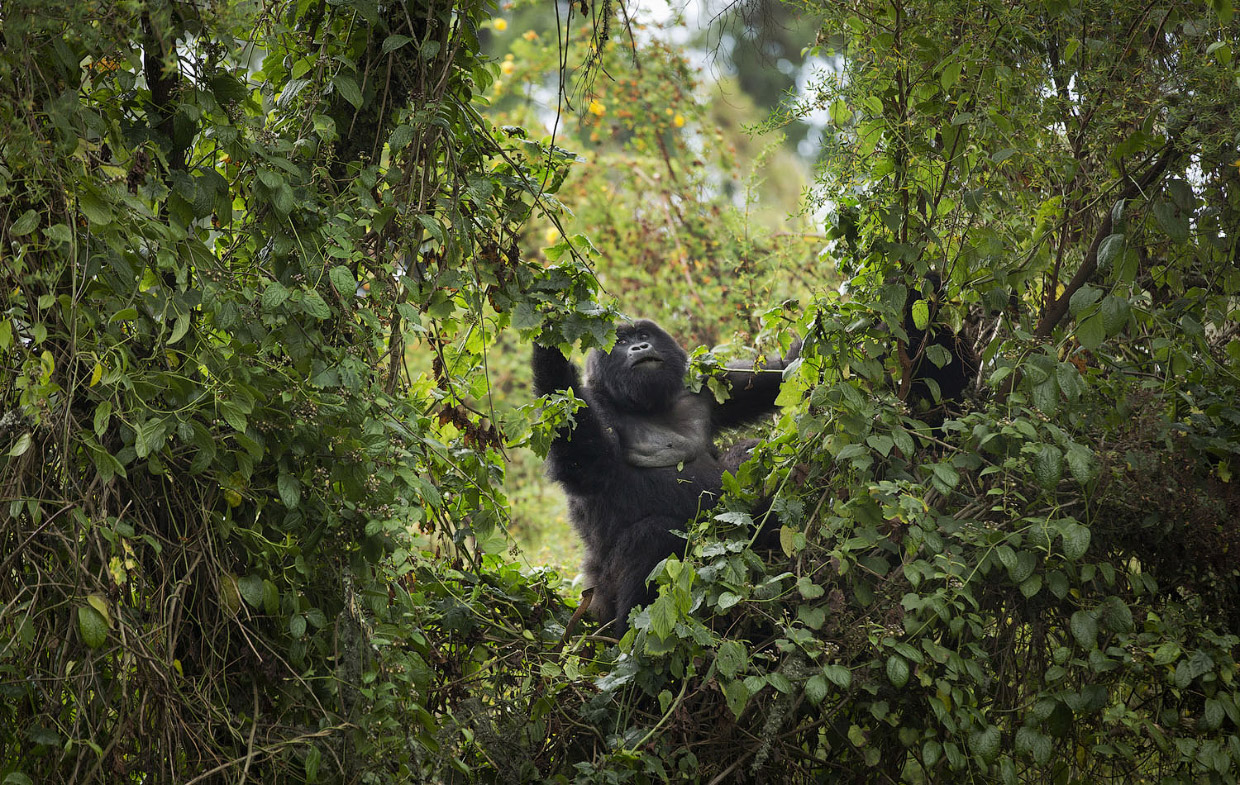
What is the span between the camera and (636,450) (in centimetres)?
469

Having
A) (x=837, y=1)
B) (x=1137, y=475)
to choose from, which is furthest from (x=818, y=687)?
(x=837, y=1)

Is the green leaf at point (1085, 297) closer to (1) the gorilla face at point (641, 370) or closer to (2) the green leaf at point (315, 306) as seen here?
(2) the green leaf at point (315, 306)

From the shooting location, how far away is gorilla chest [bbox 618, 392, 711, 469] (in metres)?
4.66

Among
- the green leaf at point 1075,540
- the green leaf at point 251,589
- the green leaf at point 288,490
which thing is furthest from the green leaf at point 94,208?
the green leaf at point 1075,540

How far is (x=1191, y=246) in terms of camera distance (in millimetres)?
2879

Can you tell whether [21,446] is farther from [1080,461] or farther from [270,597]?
[1080,461]

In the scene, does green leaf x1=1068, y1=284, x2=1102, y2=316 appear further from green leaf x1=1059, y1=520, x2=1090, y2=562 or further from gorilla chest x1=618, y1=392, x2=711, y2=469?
gorilla chest x1=618, y1=392, x2=711, y2=469

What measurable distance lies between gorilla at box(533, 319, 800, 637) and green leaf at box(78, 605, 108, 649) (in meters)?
2.01

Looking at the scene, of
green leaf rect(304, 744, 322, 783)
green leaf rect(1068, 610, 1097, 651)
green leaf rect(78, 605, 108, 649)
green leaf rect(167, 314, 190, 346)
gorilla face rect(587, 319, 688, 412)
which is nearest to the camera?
green leaf rect(78, 605, 108, 649)

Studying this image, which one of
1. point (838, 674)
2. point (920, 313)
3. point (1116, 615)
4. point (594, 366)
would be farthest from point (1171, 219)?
point (594, 366)

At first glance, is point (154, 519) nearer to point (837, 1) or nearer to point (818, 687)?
point (818, 687)

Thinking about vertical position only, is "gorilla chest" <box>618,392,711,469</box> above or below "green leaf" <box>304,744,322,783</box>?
above

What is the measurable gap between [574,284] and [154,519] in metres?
1.41

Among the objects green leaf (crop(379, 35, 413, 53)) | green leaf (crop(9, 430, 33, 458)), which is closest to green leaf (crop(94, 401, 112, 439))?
green leaf (crop(9, 430, 33, 458))
